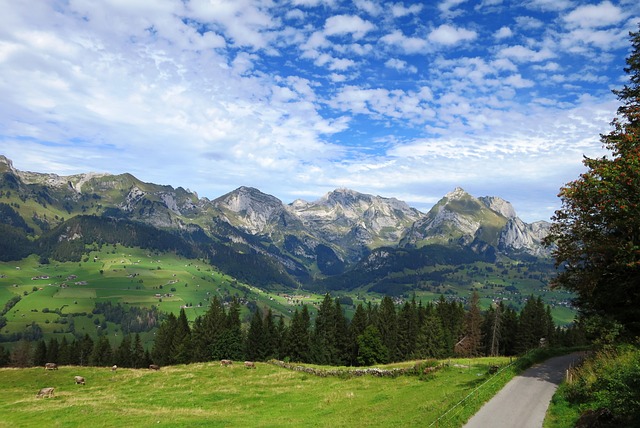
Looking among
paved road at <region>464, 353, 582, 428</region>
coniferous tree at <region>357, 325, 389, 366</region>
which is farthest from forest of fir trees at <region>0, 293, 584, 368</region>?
paved road at <region>464, 353, 582, 428</region>

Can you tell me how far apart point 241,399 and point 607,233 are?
122 ft

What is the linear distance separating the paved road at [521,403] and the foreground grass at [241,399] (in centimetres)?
105

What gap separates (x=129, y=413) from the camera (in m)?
36.2

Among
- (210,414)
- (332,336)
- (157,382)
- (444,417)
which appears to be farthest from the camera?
(332,336)

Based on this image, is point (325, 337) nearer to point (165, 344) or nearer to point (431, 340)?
point (431, 340)

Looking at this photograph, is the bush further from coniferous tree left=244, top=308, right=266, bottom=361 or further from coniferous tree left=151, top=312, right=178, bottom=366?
coniferous tree left=151, top=312, right=178, bottom=366

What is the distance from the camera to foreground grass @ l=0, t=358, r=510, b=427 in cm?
2962

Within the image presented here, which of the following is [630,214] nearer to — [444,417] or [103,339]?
[444,417]

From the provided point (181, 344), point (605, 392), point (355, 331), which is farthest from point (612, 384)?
point (181, 344)

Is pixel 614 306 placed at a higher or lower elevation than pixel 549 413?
higher

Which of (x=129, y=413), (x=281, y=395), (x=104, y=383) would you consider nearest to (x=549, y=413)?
(x=281, y=395)

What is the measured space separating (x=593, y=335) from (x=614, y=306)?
478 inches

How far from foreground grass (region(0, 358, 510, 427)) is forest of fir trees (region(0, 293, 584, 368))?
136 ft

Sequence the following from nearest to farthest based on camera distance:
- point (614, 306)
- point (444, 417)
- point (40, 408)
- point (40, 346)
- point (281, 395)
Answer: point (444, 417), point (614, 306), point (40, 408), point (281, 395), point (40, 346)
